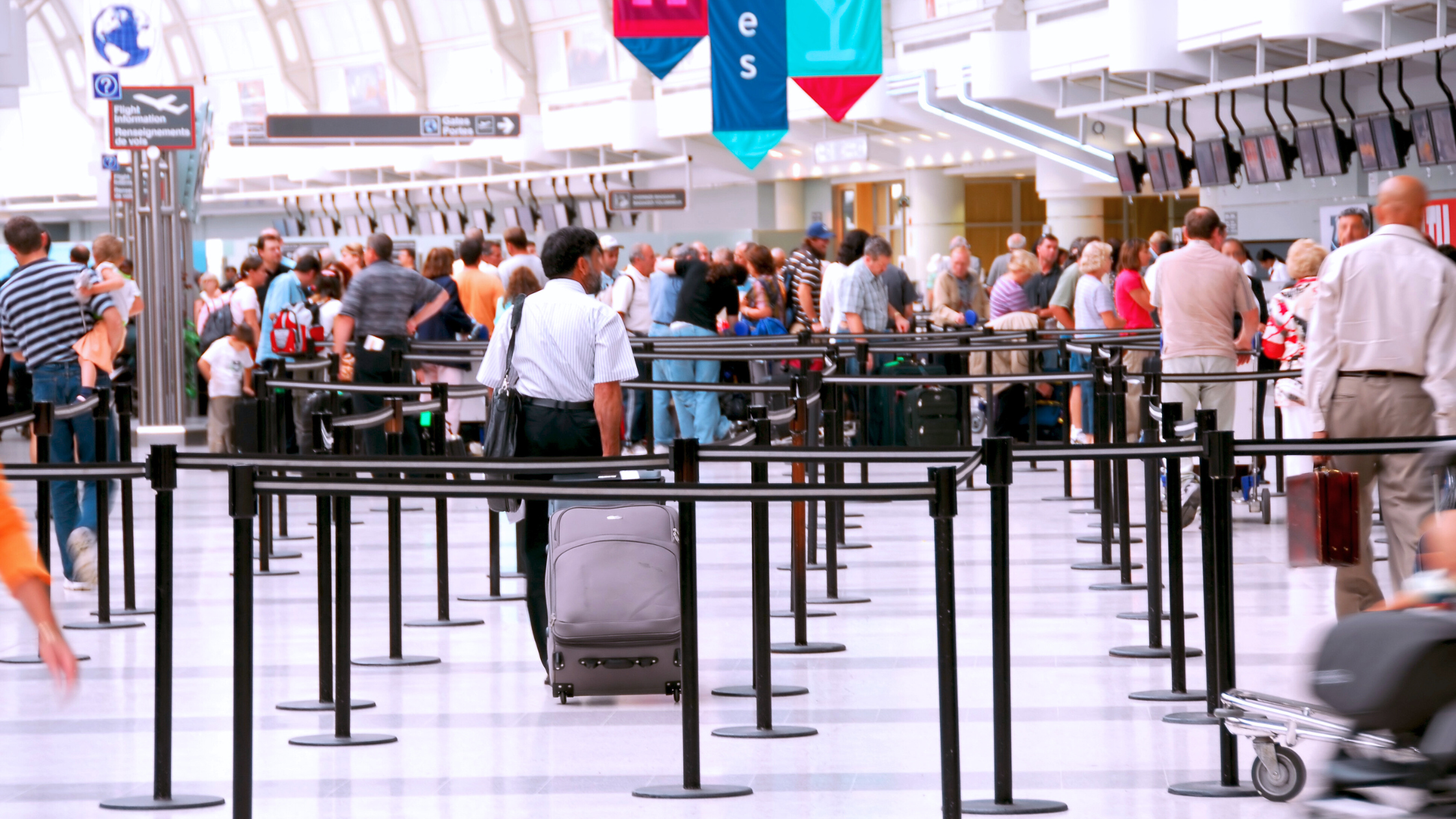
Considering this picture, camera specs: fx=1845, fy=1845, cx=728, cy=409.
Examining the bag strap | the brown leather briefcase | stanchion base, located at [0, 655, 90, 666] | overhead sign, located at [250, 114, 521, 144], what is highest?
overhead sign, located at [250, 114, 521, 144]

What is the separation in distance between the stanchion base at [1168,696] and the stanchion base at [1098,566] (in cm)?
303

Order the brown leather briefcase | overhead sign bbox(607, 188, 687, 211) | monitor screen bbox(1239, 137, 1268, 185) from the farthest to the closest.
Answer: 1. overhead sign bbox(607, 188, 687, 211)
2. monitor screen bbox(1239, 137, 1268, 185)
3. the brown leather briefcase

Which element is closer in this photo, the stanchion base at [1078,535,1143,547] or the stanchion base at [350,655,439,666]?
the stanchion base at [350,655,439,666]

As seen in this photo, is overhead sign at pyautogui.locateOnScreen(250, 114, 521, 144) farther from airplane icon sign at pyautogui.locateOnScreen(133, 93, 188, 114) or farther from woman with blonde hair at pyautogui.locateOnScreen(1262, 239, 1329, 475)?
woman with blonde hair at pyautogui.locateOnScreen(1262, 239, 1329, 475)

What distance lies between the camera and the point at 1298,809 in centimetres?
493

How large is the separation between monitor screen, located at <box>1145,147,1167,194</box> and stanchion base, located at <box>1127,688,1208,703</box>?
17200 millimetres

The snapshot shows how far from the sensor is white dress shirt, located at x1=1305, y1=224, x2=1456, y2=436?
6355 mm

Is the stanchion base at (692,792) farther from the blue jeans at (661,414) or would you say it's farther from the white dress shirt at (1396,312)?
the blue jeans at (661,414)

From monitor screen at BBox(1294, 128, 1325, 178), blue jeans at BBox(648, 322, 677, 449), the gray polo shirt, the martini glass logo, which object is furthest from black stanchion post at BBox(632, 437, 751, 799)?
monitor screen at BBox(1294, 128, 1325, 178)

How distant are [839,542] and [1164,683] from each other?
405 cm

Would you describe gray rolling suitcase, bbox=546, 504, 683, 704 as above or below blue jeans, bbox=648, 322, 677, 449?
below

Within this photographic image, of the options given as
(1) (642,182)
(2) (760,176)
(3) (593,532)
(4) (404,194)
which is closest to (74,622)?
(3) (593,532)

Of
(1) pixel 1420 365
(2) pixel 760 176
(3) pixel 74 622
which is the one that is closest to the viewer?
(1) pixel 1420 365

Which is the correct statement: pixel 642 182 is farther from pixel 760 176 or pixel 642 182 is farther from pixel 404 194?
pixel 404 194
